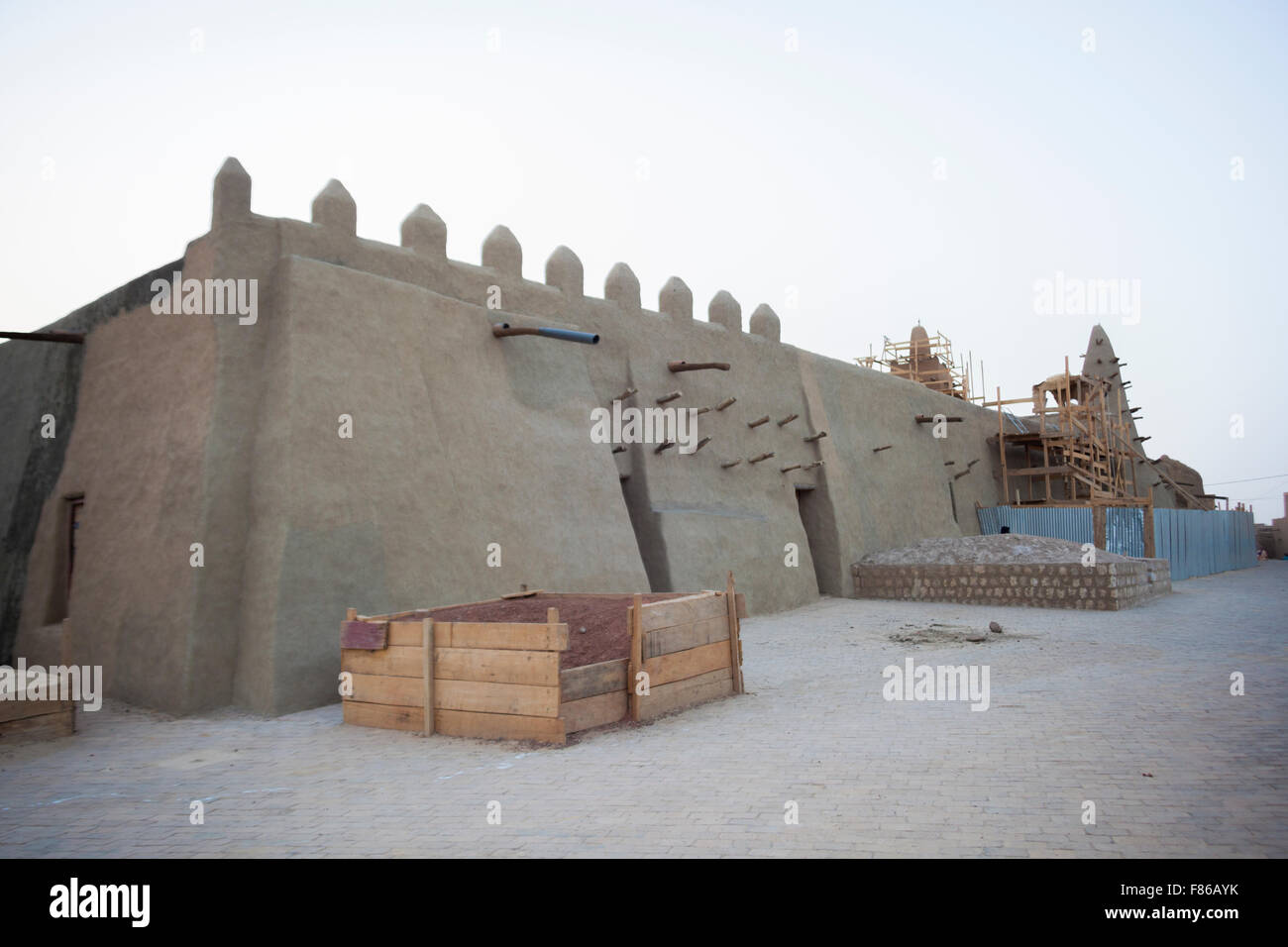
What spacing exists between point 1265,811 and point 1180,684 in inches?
181

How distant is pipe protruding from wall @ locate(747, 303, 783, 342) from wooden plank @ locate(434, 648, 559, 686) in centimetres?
1563

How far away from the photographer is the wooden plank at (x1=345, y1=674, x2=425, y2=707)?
7812 mm

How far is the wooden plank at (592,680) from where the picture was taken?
7.24 m

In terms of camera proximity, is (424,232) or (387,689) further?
(424,232)

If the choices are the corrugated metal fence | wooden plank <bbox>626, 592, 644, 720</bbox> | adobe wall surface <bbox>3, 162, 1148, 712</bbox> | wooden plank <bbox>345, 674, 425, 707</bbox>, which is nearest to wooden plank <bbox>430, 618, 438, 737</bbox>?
wooden plank <bbox>345, 674, 425, 707</bbox>

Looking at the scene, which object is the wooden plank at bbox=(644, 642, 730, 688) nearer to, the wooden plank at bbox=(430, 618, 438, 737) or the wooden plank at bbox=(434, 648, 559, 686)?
the wooden plank at bbox=(434, 648, 559, 686)

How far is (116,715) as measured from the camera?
9281mm

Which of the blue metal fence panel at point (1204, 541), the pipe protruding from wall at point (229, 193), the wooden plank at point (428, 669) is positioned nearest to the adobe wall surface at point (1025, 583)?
the blue metal fence panel at point (1204, 541)

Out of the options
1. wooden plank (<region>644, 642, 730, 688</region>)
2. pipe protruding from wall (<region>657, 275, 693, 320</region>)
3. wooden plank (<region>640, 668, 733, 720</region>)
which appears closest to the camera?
wooden plank (<region>640, 668, 733, 720</region>)

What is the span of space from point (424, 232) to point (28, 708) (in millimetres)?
8966

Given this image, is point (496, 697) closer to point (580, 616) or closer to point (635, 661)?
point (635, 661)

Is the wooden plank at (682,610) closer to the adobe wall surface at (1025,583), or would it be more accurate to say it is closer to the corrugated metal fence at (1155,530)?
the adobe wall surface at (1025,583)

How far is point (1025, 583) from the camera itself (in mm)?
17781

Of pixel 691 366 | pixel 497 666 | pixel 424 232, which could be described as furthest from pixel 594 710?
pixel 691 366
